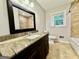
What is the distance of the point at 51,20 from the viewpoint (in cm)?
478

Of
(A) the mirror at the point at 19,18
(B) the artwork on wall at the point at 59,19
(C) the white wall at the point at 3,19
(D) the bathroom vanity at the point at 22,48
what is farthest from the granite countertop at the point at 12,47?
(B) the artwork on wall at the point at 59,19

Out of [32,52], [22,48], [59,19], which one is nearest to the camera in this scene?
[22,48]

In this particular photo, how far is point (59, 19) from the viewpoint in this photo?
4562 millimetres

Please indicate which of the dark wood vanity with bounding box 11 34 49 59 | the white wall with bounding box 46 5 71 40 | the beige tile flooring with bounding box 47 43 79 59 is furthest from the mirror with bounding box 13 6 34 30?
the white wall with bounding box 46 5 71 40

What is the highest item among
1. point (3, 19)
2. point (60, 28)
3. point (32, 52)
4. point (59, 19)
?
point (59, 19)

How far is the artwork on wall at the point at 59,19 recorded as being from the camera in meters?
4.33

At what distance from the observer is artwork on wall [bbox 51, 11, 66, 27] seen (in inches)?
170

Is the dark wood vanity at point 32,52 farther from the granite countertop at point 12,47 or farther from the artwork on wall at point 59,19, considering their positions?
the artwork on wall at point 59,19

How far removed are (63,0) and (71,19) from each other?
1.21 metres

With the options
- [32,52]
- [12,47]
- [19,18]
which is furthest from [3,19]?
[32,52]

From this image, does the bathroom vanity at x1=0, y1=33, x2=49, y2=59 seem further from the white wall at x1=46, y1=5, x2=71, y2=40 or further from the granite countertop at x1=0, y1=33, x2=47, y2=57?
the white wall at x1=46, y1=5, x2=71, y2=40

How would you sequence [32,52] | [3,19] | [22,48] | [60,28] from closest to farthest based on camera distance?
[22,48], [32,52], [3,19], [60,28]

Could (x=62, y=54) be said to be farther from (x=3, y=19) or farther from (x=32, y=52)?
(x=3, y=19)

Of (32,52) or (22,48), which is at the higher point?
(22,48)
